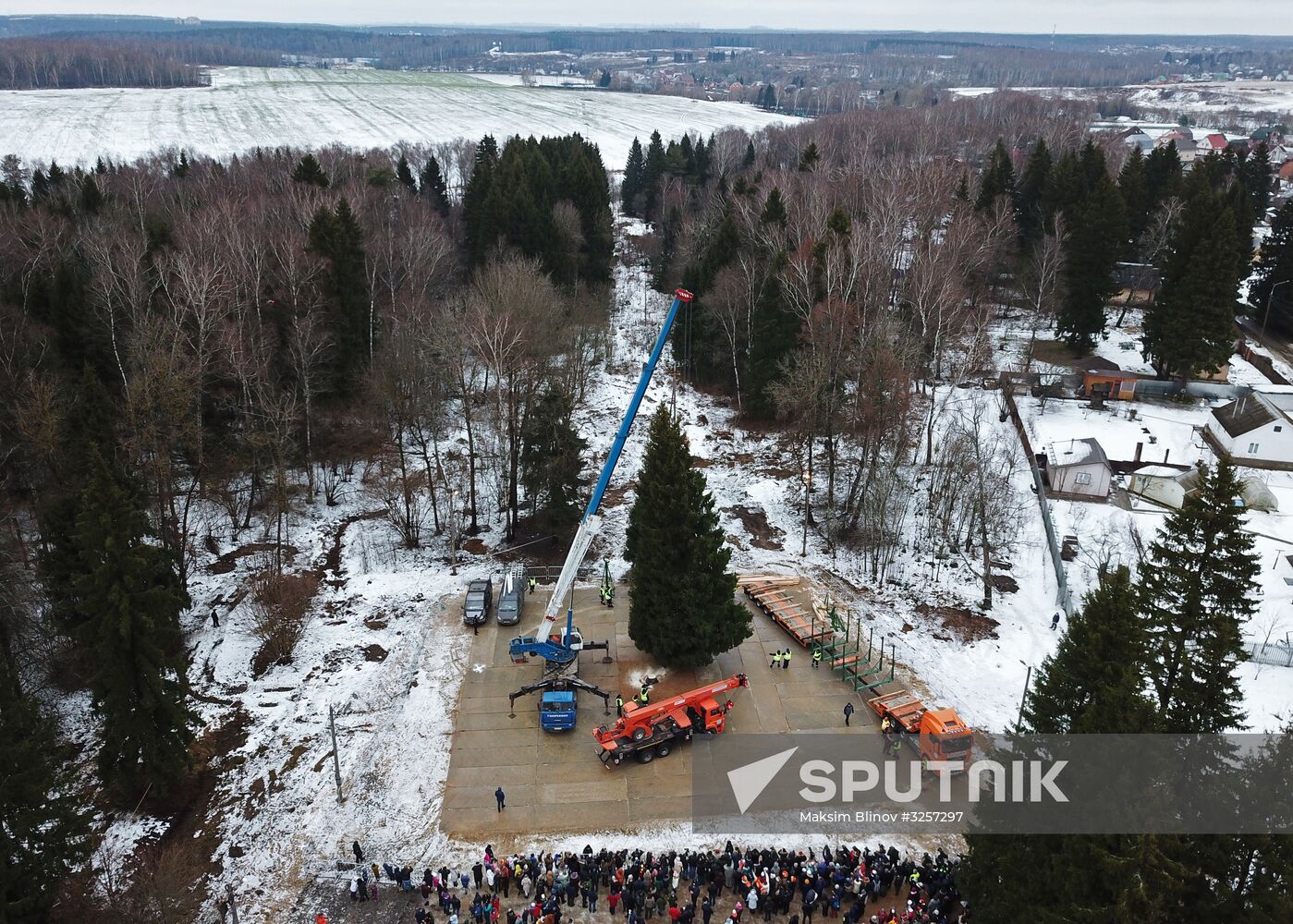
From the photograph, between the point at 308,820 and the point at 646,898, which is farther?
the point at 308,820

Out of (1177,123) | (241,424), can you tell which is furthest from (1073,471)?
(1177,123)

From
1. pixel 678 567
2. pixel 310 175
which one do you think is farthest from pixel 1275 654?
pixel 310 175

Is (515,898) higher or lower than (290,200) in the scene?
lower

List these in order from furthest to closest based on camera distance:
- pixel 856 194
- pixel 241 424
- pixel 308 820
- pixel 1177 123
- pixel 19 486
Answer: pixel 1177 123
pixel 856 194
pixel 241 424
pixel 19 486
pixel 308 820

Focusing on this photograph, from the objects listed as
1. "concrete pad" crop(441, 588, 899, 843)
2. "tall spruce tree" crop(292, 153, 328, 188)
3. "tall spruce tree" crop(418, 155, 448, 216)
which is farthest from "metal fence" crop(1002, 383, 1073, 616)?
"tall spruce tree" crop(418, 155, 448, 216)

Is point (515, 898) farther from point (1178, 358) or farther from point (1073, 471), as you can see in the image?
point (1178, 358)

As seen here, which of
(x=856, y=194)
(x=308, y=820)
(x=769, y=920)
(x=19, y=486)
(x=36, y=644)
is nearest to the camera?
(x=769, y=920)

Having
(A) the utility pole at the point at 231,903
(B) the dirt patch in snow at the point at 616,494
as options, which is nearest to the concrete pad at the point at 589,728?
(A) the utility pole at the point at 231,903
